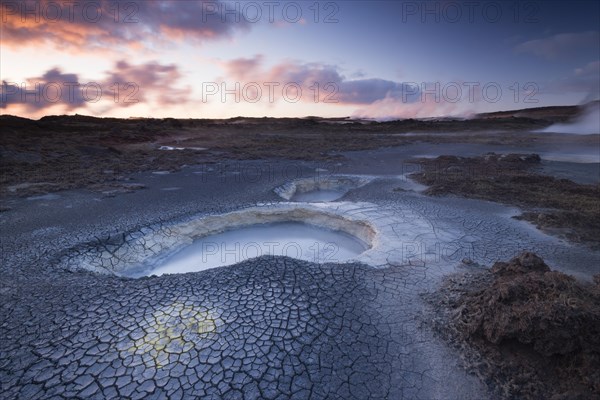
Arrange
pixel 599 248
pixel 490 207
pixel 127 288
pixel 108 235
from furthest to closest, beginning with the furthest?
pixel 490 207 < pixel 108 235 < pixel 599 248 < pixel 127 288

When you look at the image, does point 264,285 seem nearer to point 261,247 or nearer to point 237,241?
point 261,247

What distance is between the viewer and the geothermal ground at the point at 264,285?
3.31 meters

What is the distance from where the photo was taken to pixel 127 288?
4816 millimetres

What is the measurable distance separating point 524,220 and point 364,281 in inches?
207

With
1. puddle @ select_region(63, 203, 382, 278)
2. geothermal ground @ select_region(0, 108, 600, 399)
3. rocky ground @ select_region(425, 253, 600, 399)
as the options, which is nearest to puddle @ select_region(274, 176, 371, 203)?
geothermal ground @ select_region(0, 108, 600, 399)

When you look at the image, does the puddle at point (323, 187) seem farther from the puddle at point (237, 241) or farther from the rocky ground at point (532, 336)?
the rocky ground at point (532, 336)

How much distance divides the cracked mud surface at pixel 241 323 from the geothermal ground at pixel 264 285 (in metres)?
0.02

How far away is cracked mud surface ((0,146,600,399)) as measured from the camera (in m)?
3.26

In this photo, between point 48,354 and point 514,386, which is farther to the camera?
point 48,354

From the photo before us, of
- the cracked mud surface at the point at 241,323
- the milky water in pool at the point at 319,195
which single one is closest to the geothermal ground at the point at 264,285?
the cracked mud surface at the point at 241,323

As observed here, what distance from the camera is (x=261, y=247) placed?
300 inches

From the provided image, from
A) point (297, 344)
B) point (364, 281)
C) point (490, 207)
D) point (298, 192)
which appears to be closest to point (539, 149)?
point (490, 207)

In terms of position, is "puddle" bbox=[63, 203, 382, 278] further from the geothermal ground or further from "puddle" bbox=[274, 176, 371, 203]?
"puddle" bbox=[274, 176, 371, 203]

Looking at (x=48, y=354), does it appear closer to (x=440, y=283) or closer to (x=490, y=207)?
(x=440, y=283)
